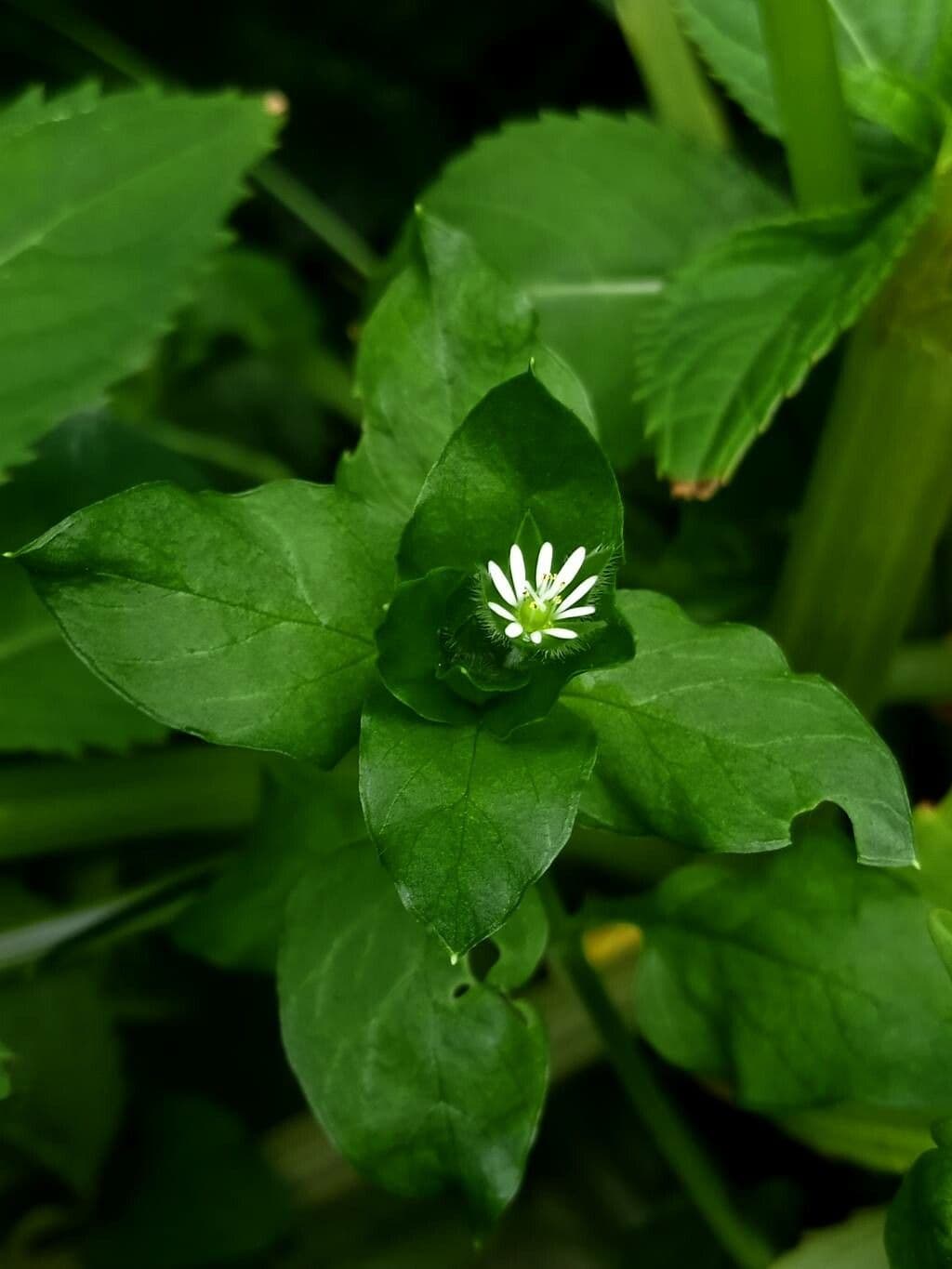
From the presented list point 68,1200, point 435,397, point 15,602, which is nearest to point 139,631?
point 435,397

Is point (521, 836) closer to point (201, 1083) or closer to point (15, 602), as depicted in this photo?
point (15, 602)

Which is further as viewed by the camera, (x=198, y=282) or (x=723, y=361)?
(x=198, y=282)

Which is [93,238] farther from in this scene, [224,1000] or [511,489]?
[224,1000]

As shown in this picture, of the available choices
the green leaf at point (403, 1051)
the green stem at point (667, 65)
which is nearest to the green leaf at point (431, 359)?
the green leaf at point (403, 1051)

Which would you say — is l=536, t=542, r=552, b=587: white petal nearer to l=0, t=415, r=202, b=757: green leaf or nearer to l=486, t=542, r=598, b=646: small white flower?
l=486, t=542, r=598, b=646: small white flower

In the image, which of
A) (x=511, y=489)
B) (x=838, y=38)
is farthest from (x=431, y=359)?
(x=838, y=38)

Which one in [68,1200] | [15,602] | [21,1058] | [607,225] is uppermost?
[607,225]

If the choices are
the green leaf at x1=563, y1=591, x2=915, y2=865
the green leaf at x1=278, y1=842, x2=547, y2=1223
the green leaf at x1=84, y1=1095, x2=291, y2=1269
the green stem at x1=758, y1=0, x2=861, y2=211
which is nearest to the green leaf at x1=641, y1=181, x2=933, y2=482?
the green stem at x1=758, y1=0, x2=861, y2=211
